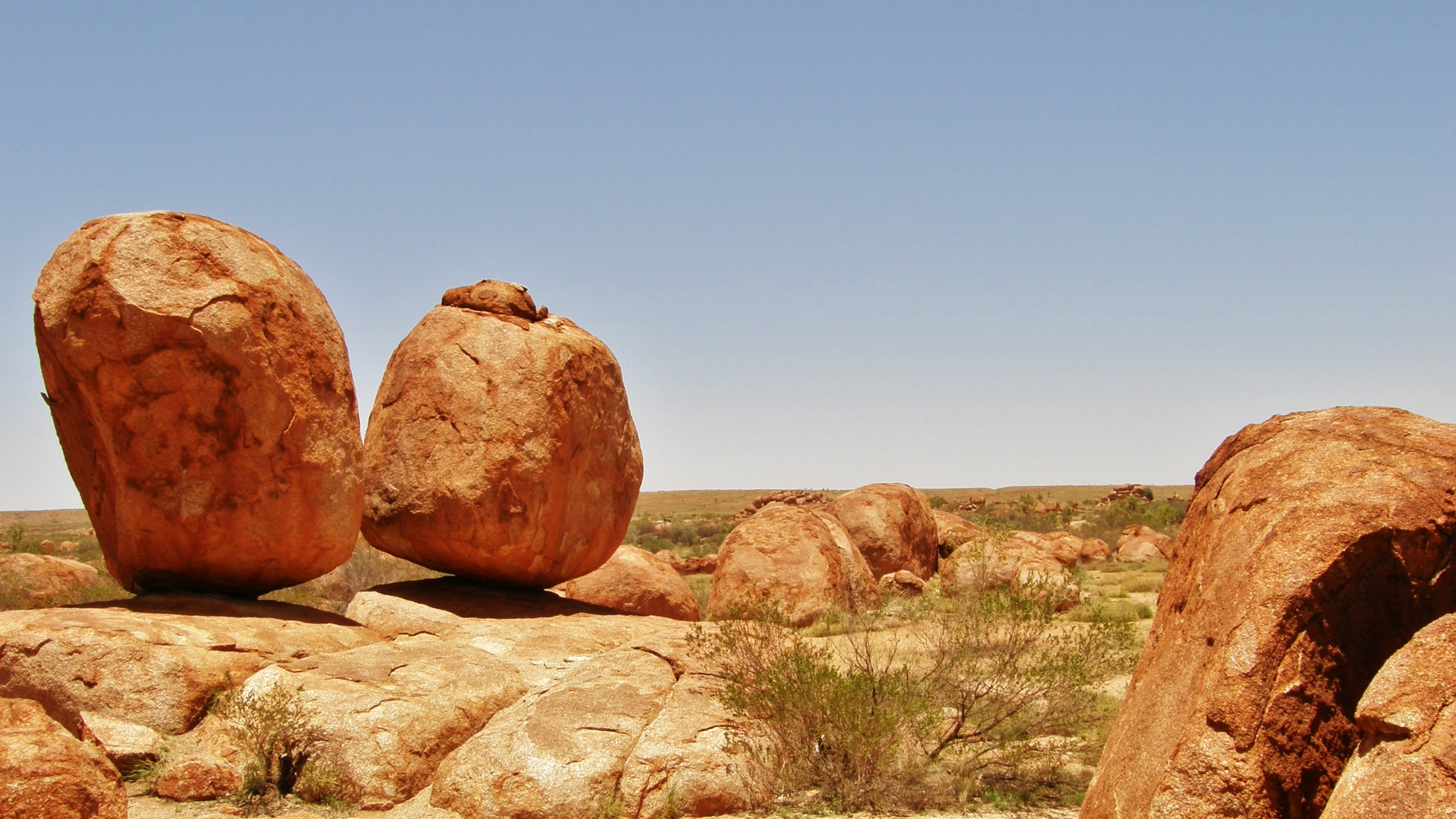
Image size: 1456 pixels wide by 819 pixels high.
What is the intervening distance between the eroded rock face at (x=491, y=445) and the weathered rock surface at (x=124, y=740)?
3252 mm

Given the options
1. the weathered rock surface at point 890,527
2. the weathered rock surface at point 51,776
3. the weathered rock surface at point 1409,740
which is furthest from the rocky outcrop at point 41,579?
the weathered rock surface at point 1409,740

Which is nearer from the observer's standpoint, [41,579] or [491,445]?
[491,445]

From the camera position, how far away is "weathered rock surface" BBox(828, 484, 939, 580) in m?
18.8

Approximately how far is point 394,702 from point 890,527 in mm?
12645

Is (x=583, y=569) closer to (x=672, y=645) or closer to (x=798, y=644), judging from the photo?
(x=672, y=645)

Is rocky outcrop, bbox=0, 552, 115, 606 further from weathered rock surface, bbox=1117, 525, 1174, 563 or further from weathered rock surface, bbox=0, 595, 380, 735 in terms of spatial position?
weathered rock surface, bbox=1117, 525, 1174, 563

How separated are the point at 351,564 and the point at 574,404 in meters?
6.67

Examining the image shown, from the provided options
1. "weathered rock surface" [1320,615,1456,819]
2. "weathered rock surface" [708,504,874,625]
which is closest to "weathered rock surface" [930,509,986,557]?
"weathered rock surface" [708,504,874,625]

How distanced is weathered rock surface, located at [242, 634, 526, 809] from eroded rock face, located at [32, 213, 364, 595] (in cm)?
135

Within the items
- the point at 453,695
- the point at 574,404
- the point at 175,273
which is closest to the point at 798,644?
the point at 453,695

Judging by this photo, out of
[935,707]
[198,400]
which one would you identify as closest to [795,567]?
[935,707]

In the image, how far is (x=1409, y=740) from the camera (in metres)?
3.09

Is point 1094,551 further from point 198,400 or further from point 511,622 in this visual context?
point 198,400

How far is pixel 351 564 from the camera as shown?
1559cm
